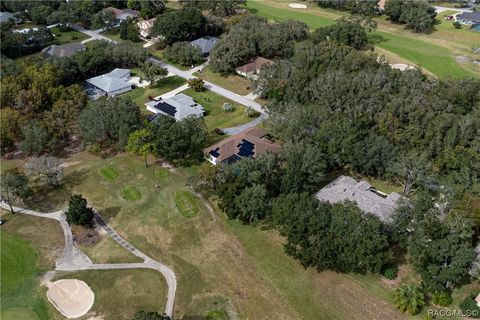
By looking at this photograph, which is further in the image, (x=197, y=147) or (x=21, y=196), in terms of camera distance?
(x=197, y=147)

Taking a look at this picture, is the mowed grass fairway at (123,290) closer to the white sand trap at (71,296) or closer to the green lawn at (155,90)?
the white sand trap at (71,296)

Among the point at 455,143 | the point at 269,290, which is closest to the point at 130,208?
the point at 269,290

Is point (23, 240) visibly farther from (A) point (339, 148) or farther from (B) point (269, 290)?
(A) point (339, 148)

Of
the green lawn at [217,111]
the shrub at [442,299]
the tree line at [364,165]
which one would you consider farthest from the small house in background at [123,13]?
the shrub at [442,299]

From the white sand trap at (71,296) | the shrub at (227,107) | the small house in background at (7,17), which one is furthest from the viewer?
the small house in background at (7,17)

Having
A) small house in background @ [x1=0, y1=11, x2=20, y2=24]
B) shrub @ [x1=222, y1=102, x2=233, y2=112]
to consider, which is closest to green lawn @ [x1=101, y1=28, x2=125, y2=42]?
small house in background @ [x1=0, y1=11, x2=20, y2=24]
